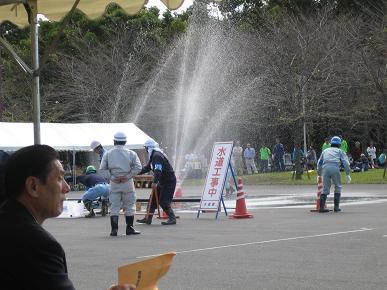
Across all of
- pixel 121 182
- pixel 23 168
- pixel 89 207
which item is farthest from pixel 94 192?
pixel 23 168

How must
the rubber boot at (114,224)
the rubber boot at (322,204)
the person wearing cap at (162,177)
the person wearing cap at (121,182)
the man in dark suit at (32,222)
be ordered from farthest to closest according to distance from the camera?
the rubber boot at (322,204)
the person wearing cap at (162,177)
the person wearing cap at (121,182)
the rubber boot at (114,224)
the man in dark suit at (32,222)

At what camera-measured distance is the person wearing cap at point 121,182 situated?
620 inches

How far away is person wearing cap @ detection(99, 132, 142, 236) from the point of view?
1574 cm

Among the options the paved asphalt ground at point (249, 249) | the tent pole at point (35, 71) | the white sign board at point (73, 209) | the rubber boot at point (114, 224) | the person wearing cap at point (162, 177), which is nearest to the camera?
the tent pole at point (35, 71)

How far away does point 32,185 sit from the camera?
142 inches

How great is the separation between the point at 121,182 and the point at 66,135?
1945 cm

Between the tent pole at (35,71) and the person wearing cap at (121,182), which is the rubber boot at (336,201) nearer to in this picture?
the person wearing cap at (121,182)

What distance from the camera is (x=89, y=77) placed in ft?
157

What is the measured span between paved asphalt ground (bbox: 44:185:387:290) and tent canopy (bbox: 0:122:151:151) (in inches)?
507

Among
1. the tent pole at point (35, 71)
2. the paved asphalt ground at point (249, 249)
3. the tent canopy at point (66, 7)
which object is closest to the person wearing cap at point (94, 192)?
the paved asphalt ground at point (249, 249)

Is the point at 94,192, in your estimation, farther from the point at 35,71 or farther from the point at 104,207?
the point at 35,71

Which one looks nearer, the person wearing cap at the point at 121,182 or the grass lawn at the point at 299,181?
the person wearing cap at the point at 121,182

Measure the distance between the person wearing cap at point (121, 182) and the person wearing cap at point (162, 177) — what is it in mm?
1778

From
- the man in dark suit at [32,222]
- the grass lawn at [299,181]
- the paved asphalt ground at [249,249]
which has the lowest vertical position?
the paved asphalt ground at [249,249]
